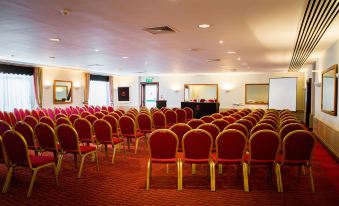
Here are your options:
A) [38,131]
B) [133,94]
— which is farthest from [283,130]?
[133,94]

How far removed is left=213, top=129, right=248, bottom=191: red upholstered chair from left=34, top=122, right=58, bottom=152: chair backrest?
3042 mm

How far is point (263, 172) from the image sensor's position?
541 cm

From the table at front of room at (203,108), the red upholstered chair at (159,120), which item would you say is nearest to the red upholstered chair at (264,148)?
the red upholstered chair at (159,120)

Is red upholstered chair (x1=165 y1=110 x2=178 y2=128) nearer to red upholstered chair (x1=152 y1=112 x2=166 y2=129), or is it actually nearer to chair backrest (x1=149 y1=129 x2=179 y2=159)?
red upholstered chair (x1=152 y1=112 x2=166 y2=129)

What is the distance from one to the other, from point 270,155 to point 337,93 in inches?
163

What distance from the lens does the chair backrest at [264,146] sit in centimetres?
419

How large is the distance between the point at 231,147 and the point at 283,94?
14780 millimetres

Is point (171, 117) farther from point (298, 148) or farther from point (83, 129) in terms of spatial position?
point (298, 148)

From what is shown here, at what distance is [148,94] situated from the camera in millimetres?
22250

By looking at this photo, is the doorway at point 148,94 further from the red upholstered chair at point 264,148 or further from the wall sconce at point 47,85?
the red upholstered chair at point 264,148

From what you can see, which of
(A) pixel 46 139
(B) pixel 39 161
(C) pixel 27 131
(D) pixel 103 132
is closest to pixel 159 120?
(D) pixel 103 132

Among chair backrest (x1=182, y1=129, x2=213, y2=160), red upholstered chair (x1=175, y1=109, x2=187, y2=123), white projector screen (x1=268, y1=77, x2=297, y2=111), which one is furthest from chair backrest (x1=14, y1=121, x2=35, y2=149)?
white projector screen (x1=268, y1=77, x2=297, y2=111)

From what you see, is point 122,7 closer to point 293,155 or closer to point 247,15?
point 247,15

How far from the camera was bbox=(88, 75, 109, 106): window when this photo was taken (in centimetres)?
1820
